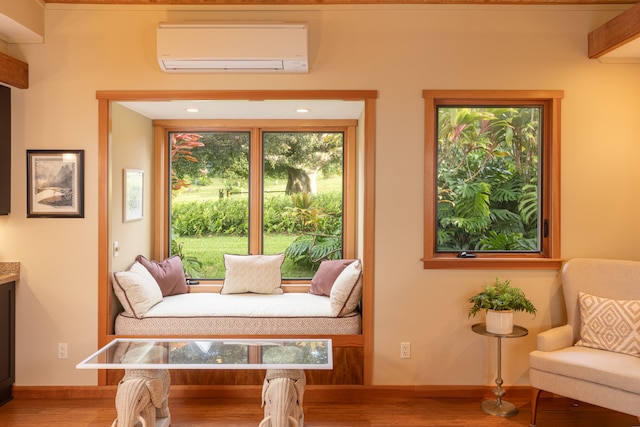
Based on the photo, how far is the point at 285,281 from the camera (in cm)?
475

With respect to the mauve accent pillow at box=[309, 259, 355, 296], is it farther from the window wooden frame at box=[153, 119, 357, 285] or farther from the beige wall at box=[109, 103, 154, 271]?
the beige wall at box=[109, 103, 154, 271]

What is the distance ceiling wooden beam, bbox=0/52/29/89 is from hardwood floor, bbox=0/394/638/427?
2102 mm

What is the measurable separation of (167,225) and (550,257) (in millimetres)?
3192

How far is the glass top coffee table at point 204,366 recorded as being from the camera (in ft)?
8.90

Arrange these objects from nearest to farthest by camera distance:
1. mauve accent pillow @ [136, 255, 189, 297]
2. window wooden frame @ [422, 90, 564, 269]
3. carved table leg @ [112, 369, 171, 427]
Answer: carved table leg @ [112, 369, 171, 427] < window wooden frame @ [422, 90, 564, 269] < mauve accent pillow @ [136, 255, 189, 297]

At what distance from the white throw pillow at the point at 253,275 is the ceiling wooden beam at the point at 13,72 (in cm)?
199

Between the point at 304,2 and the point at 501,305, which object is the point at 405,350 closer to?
the point at 501,305

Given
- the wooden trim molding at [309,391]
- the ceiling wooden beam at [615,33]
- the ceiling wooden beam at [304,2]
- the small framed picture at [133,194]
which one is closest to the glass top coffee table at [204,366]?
the wooden trim molding at [309,391]

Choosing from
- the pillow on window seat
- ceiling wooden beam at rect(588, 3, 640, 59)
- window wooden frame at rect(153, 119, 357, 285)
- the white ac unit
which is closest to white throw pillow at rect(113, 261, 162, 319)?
window wooden frame at rect(153, 119, 357, 285)

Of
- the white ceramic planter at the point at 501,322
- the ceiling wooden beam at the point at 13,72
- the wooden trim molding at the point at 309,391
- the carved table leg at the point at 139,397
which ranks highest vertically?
the ceiling wooden beam at the point at 13,72

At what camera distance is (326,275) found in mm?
4379

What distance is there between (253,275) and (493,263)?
193 cm

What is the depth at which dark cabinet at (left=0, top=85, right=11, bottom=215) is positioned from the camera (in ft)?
11.3

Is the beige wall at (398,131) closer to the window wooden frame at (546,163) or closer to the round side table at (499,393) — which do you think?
the window wooden frame at (546,163)
